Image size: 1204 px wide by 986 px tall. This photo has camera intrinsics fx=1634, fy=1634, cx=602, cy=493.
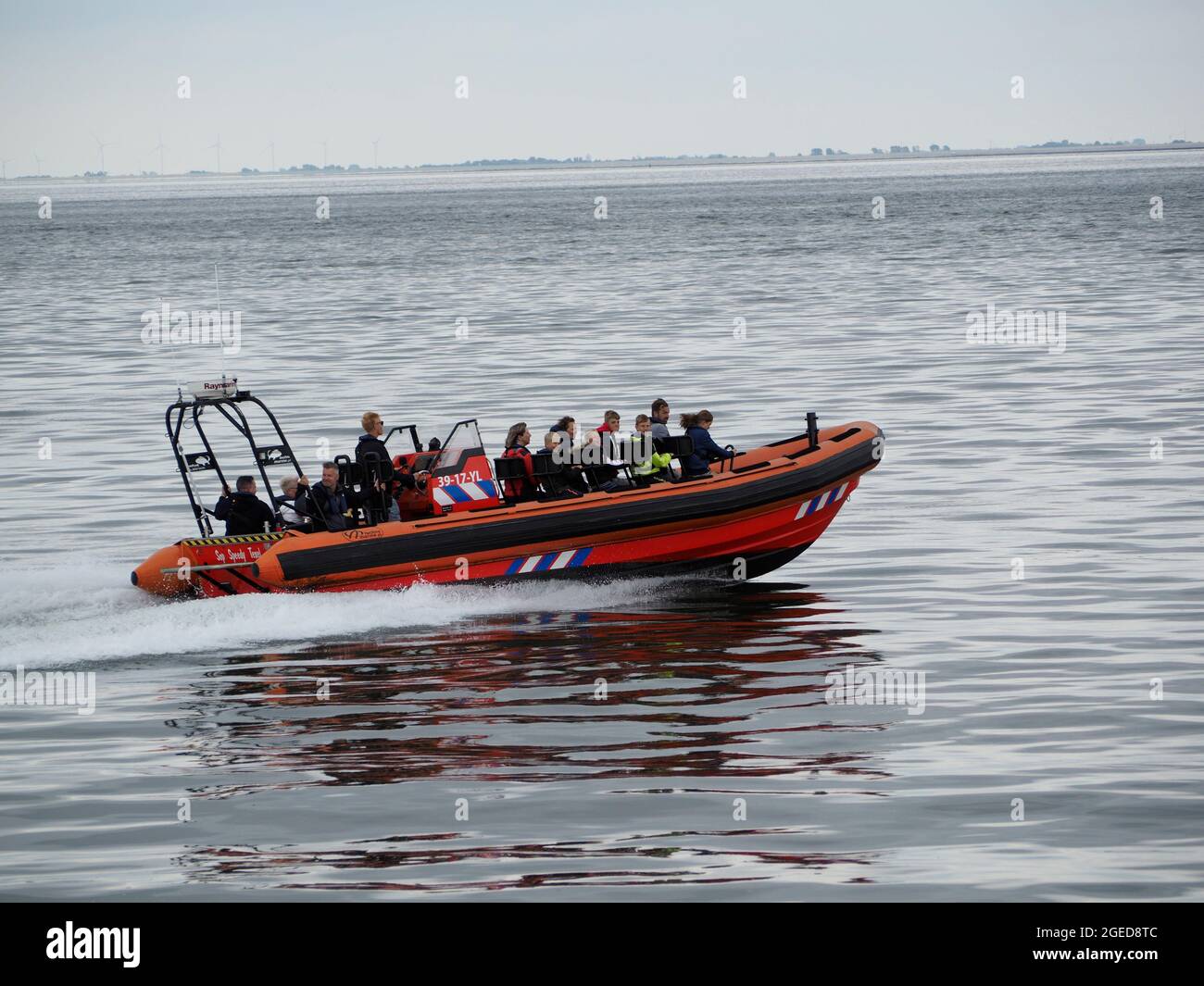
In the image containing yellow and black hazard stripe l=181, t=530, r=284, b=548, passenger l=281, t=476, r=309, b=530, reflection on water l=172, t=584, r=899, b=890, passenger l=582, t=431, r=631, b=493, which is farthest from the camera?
passenger l=582, t=431, r=631, b=493

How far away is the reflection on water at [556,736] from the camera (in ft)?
26.6

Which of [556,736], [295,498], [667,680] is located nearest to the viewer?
[556,736]

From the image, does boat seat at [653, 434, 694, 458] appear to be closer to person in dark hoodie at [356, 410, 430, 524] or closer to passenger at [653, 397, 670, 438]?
passenger at [653, 397, 670, 438]

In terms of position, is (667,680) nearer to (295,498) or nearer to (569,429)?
(569,429)

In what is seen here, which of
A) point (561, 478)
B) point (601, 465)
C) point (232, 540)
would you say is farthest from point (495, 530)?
point (232, 540)

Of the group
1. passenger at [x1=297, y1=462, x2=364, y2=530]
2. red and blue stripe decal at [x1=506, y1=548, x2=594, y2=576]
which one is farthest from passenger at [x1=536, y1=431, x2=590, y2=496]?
passenger at [x1=297, y1=462, x2=364, y2=530]

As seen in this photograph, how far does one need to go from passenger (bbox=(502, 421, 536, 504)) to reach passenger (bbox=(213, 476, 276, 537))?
2009 mm

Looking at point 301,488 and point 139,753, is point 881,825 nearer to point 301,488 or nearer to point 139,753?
point 139,753

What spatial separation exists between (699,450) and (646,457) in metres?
0.57

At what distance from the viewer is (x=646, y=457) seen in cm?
1419

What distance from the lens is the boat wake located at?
1262 centimetres

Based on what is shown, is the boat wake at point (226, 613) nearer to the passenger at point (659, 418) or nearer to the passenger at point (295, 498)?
the passenger at point (295, 498)
